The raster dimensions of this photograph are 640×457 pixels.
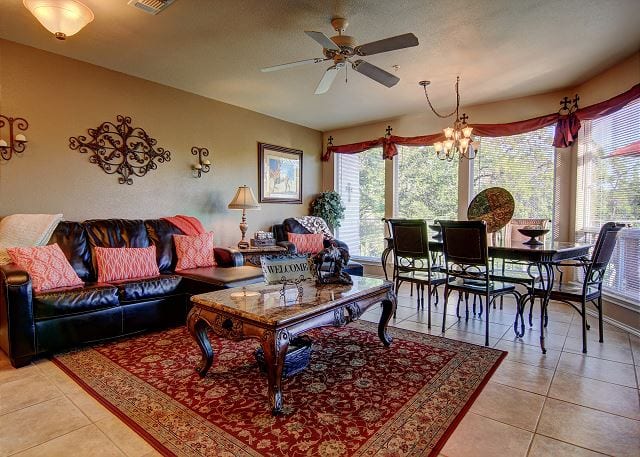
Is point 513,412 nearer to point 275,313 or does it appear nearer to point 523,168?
point 275,313

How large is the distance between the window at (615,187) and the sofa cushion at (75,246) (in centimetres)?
523

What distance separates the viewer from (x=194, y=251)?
404cm

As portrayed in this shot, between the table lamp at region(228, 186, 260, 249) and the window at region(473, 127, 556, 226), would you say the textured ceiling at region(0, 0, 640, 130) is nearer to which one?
the window at region(473, 127, 556, 226)

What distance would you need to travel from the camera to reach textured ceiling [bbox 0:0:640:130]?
2.66 meters

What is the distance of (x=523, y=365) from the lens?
2615mm

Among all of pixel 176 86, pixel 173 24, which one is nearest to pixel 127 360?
pixel 173 24

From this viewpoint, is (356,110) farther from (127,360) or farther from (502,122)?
(127,360)

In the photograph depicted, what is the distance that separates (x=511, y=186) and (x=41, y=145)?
5.46m

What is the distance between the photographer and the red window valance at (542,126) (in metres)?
3.59

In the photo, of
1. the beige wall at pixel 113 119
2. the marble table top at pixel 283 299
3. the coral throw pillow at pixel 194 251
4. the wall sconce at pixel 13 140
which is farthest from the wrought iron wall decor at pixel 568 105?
the wall sconce at pixel 13 140

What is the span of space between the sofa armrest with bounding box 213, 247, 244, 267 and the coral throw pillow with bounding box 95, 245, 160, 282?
72cm

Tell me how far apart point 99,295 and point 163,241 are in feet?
3.79

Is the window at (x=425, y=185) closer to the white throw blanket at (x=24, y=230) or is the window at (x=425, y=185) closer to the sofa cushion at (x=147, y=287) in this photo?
the sofa cushion at (x=147, y=287)

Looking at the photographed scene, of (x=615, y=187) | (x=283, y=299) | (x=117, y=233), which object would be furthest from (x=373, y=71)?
(x=117, y=233)
